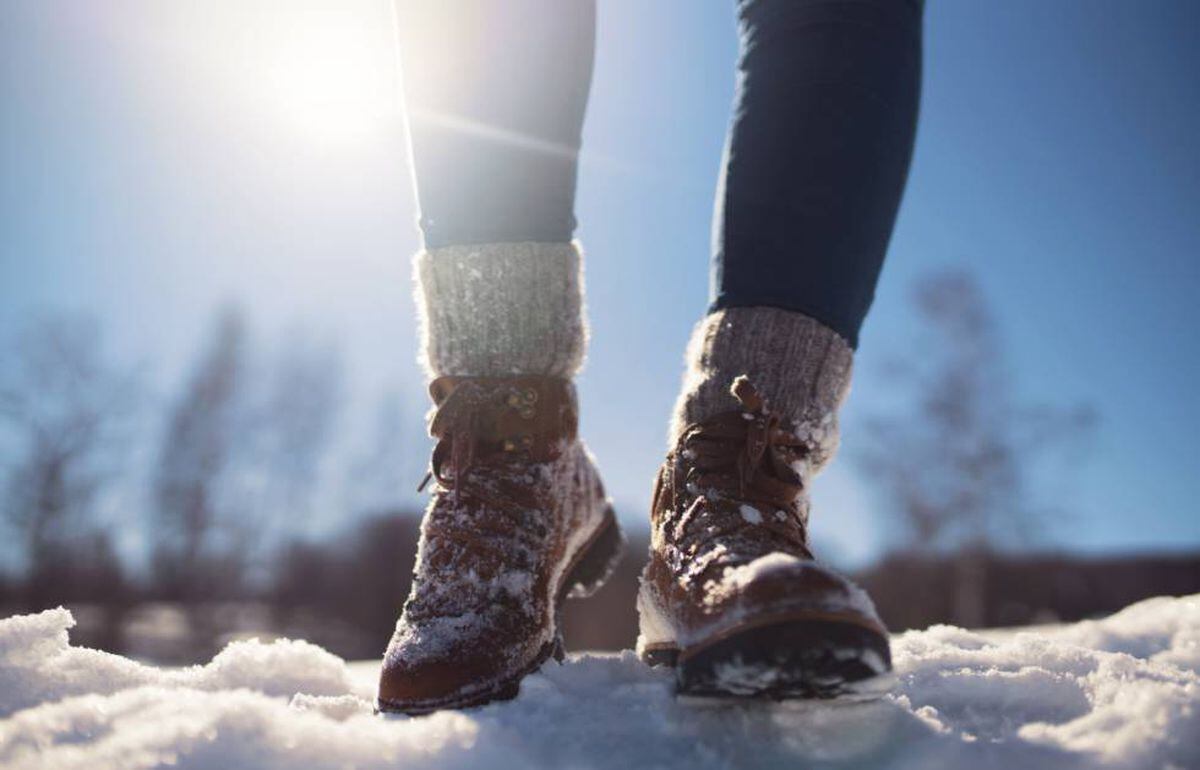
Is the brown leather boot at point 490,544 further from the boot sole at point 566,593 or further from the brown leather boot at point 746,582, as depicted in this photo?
the brown leather boot at point 746,582

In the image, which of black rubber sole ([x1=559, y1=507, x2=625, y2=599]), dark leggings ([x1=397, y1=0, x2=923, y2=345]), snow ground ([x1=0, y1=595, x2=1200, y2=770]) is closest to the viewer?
snow ground ([x1=0, y1=595, x2=1200, y2=770])

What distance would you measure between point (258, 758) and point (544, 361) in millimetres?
702

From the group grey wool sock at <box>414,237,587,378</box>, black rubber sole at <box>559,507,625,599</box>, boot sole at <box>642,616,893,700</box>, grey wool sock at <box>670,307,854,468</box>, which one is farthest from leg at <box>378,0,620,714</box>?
boot sole at <box>642,616,893,700</box>

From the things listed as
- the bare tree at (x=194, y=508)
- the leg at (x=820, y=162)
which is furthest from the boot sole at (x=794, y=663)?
the bare tree at (x=194, y=508)

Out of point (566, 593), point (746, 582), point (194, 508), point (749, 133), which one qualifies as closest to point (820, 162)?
point (749, 133)

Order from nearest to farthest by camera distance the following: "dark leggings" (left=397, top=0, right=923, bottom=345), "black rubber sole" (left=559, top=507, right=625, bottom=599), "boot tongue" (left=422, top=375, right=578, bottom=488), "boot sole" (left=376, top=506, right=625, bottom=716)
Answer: "boot sole" (left=376, top=506, right=625, bottom=716) → "dark leggings" (left=397, top=0, right=923, bottom=345) → "boot tongue" (left=422, top=375, right=578, bottom=488) → "black rubber sole" (left=559, top=507, right=625, bottom=599)

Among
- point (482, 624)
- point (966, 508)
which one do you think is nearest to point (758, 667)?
point (482, 624)

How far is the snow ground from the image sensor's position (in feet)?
2.33

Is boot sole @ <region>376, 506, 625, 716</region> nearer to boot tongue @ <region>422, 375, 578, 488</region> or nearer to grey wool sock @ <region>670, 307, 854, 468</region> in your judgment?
boot tongue @ <region>422, 375, 578, 488</region>

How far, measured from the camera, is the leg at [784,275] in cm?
105

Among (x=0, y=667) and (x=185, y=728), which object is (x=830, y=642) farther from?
(x=0, y=667)

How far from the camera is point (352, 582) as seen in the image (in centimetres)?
1830

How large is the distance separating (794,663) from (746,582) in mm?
103

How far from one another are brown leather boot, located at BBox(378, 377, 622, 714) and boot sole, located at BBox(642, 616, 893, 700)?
0.35 meters
